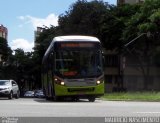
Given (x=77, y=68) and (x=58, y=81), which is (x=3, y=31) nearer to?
(x=58, y=81)

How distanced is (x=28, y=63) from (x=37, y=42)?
1168cm

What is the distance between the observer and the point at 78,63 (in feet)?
93.5

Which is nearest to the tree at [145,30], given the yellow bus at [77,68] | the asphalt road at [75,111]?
the yellow bus at [77,68]

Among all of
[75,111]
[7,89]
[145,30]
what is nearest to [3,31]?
[145,30]

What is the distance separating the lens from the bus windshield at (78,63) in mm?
28531

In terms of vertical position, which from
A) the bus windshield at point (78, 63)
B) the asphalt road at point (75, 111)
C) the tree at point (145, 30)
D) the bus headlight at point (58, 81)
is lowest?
the asphalt road at point (75, 111)

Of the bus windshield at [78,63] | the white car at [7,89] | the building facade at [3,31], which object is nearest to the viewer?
the bus windshield at [78,63]

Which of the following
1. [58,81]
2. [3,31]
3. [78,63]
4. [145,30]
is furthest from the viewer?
[3,31]

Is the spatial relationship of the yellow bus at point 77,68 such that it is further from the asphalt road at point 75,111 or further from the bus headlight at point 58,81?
the asphalt road at point 75,111

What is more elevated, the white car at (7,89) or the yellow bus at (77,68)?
the yellow bus at (77,68)

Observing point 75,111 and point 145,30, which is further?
point 145,30

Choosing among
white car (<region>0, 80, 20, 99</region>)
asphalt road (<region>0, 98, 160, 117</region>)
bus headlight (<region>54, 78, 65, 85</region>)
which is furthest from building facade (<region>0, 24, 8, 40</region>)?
asphalt road (<region>0, 98, 160, 117</region>)

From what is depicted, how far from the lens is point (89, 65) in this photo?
28.6 m

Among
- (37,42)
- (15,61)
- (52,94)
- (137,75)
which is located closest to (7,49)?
(15,61)
